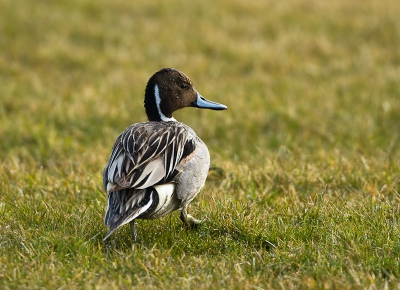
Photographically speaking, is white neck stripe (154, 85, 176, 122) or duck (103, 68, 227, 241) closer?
duck (103, 68, 227, 241)

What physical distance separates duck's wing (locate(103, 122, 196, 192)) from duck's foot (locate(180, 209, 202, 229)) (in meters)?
0.36

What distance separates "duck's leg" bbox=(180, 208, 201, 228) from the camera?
182 inches

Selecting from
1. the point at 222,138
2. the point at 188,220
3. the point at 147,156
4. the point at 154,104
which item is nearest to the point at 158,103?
the point at 154,104

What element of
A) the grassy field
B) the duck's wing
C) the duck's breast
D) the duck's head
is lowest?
the grassy field

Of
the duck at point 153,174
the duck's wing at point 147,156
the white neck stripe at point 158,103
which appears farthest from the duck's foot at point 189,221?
the white neck stripe at point 158,103

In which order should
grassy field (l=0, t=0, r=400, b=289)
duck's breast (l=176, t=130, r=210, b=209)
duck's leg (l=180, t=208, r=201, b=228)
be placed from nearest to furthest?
grassy field (l=0, t=0, r=400, b=289) < duck's breast (l=176, t=130, r=210, b=209) < duck's leg (l=180, t=208, r=201, b=228)

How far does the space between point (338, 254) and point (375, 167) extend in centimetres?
230

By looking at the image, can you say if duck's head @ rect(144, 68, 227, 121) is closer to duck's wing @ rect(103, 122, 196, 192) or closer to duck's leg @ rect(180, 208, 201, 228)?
duck's wing @ rect(103, 122, 196, 192)

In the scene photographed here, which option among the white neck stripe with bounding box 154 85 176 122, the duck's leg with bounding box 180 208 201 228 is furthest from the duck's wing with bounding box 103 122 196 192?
the white neck stripe with bounding box 154 85 176 122

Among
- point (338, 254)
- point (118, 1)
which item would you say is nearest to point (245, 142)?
point (338, 254)

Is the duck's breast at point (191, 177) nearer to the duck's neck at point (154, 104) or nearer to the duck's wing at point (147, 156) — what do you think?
the duck's wing at point (147, 156)

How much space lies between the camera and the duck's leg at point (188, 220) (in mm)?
4621

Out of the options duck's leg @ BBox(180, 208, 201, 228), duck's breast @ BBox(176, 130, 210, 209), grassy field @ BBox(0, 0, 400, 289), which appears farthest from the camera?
duck's leg @ BBox(180, 208, 201, 228)

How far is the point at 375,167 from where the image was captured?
6.08m
